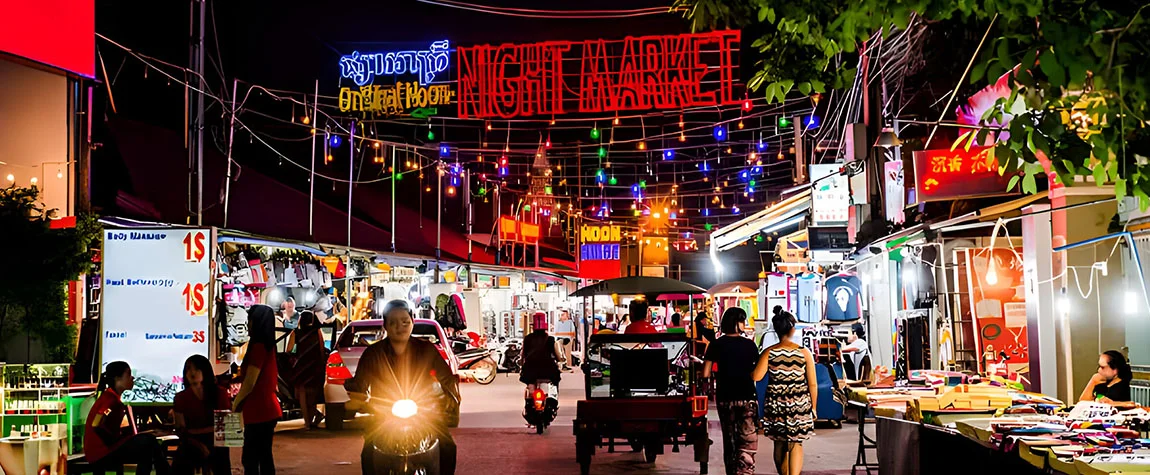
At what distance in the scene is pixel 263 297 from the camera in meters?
20.7

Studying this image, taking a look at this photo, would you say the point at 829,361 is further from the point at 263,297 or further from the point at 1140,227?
the point at 263,297

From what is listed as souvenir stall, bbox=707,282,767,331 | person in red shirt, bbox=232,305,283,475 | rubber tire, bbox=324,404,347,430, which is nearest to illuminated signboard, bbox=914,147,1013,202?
person in red shirt, bbox=232,305,283,475

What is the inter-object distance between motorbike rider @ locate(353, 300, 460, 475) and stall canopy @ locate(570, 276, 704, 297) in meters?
8.40

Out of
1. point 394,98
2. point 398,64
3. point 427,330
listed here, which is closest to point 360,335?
point 427,330

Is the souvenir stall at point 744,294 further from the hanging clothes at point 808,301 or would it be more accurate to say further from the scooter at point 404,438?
the scooter at point 404,438

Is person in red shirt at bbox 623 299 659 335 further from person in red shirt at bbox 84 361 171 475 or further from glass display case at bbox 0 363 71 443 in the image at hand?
person in red shirt at bbox 84 361 171 475

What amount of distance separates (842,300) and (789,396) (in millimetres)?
9254

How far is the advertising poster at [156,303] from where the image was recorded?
1334cm

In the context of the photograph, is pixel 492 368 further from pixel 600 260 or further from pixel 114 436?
pixel 114 436

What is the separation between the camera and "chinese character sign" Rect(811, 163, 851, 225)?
21547 millimetres

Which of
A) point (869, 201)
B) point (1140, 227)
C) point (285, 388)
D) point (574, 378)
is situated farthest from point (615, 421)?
point (574, 378)

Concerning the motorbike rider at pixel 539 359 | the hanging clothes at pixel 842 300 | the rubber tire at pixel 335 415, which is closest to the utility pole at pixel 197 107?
the rubber tire at pixel 335 415

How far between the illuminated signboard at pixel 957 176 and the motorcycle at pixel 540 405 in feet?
21.2

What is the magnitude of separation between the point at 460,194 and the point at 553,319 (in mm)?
6265
